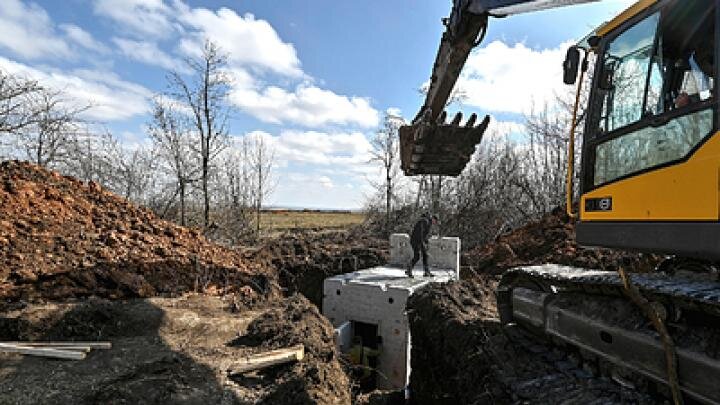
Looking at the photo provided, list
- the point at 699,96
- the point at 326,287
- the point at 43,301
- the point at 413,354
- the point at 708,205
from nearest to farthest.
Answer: the point at 708,205 < the point at 699,96 < the point at 43,301 < the point at 413,354 < the point at 326,287

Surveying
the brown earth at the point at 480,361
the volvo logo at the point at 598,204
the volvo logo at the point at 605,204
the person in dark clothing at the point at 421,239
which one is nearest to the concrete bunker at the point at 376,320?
the person in dark clothing at the point at 421,239

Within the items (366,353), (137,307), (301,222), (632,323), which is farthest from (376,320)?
(301,222)

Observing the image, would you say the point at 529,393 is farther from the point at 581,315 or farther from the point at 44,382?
the point at 44,382

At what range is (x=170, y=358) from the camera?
520cm

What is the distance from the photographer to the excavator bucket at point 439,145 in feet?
23.7

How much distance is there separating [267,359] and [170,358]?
1.07 meters

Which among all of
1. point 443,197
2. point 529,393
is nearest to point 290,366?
point 529,393

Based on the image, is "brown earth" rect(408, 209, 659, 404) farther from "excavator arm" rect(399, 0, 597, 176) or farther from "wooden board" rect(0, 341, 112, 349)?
"wooden board" rect(0, 341, 112, 349)

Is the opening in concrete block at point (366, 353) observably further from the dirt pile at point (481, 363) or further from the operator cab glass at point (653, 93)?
the operator cab glass at point (653, 93)

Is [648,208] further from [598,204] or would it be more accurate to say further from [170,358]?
[170,358]

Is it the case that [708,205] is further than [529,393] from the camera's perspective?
No

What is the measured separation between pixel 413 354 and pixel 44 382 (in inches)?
199

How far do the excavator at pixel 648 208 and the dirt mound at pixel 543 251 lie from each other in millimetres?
7821

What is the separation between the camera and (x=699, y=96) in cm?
309
